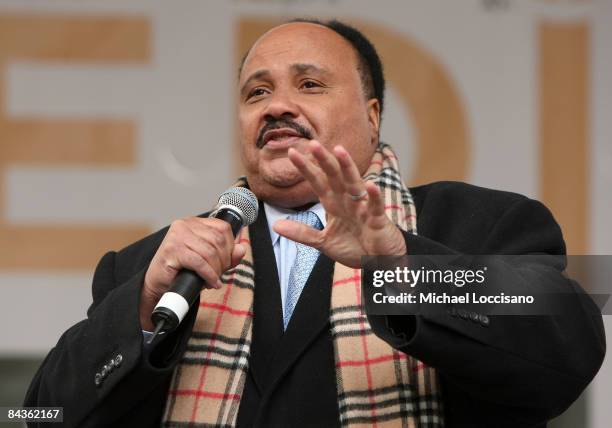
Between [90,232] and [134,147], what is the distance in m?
0.40

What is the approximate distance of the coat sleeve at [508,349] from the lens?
242 cm

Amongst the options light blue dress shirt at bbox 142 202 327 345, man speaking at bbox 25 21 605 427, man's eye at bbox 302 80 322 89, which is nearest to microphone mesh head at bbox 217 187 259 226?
man speaking at bbox 25 21 605 427

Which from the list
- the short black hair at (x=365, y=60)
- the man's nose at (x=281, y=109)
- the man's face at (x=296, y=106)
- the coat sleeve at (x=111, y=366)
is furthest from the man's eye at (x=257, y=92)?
the coat sleeve at (x=111, y=366)

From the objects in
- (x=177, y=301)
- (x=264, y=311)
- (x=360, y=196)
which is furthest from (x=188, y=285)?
(x=264, y=311)

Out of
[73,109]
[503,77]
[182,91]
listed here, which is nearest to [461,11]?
[503,77]

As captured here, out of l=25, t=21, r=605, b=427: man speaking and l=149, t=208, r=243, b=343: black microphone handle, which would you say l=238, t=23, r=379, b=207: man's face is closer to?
l=25, t=21, r=605, b=427: man speaking

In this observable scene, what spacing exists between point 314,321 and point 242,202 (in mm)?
384

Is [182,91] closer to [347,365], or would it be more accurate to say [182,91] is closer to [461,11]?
[461,11]

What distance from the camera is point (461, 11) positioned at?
473 cm

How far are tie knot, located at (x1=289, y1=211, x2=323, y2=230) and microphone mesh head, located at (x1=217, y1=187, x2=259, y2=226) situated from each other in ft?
1.53

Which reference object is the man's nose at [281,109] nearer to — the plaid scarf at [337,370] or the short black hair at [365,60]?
the short black hair at [365,60]

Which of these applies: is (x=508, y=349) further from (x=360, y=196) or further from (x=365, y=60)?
(x=365, y=60)

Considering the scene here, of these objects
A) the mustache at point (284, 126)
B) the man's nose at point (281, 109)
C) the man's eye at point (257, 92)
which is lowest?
the mustache at point (284, 126)

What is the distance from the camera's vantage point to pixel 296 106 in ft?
10.4
